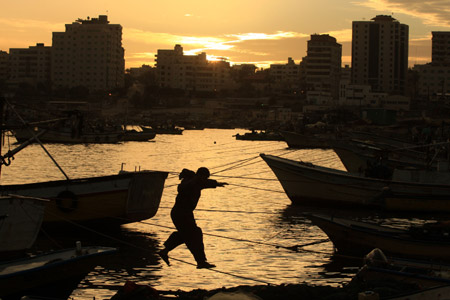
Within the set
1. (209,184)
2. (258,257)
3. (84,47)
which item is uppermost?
(84,47)

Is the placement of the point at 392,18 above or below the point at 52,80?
above

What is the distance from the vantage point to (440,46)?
172 m

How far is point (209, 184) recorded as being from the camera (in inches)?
476

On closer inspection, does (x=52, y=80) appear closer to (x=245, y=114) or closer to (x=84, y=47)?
(x=84, y=47)

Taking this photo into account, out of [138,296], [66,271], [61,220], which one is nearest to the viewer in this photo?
[138,296]

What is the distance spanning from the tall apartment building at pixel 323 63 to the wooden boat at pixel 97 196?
147625mm

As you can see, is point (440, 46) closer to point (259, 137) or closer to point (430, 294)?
point (259, 137)

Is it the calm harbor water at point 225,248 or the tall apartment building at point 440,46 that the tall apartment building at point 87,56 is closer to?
the tall apartment building at point 440,46

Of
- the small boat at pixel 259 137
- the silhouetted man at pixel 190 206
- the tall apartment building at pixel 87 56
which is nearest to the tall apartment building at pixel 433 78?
the small boat at pixel 259 137

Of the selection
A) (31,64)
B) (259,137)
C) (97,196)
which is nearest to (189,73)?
(31,64)

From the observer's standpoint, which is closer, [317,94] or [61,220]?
[61,220]

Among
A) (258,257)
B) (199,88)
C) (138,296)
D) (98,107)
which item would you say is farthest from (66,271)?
(199,88)

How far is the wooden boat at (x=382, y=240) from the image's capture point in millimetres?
14734

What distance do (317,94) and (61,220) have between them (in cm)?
13086
